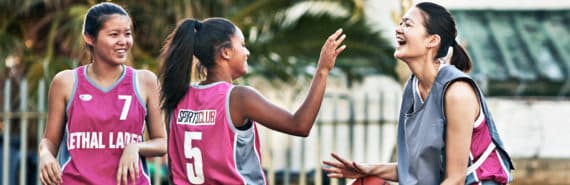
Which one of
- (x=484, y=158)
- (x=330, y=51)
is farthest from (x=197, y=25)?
(x=484, y=158)

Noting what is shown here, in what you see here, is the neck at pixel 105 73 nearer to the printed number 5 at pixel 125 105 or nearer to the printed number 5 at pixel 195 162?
the printed number 5 at pixel 125 105

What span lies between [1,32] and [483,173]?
28.1ft

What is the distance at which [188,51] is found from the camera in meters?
5.55

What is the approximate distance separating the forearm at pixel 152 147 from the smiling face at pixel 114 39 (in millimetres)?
374

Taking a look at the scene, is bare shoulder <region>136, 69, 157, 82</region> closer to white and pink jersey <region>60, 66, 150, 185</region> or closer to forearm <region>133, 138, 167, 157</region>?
white and pink jersey <region>60, 66, 150, 185</region>

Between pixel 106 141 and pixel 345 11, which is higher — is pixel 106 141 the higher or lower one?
the lower one

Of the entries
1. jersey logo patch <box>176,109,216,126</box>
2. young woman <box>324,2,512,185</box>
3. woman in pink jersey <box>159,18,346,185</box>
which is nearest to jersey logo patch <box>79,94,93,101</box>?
woman in pink jersey <box>159,18,346,185</box>

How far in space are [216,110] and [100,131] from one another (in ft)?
1.92

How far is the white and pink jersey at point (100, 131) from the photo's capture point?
5660 mm

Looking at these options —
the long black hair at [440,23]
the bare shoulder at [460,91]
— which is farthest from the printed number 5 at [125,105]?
the bare shoulder at [460,91]

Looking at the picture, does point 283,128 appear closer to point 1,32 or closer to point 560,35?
point 1,32

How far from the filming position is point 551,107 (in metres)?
14.2

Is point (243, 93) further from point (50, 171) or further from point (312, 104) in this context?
point (50, 171)

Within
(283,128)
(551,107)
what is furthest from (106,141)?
(551,107)
